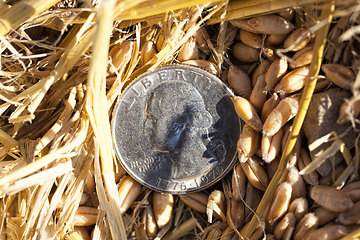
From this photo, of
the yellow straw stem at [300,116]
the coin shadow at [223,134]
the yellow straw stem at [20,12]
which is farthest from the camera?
the coin shadow at [223,134]

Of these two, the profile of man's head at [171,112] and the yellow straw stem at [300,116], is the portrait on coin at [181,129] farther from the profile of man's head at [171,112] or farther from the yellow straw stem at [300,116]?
the yellow straw stem at [300,116]

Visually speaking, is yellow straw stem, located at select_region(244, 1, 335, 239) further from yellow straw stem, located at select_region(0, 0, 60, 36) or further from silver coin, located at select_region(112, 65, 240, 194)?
yellow straw stem, located at select_region(0, 0, 60, 36)

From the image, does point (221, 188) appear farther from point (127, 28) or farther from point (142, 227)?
point (127, 28)

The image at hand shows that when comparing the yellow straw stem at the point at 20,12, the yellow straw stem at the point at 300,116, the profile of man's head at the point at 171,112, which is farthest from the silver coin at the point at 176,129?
the yellow straw stem at the point at 20,12

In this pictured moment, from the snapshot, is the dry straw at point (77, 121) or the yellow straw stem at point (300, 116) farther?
the dry straw at point (77, 121)

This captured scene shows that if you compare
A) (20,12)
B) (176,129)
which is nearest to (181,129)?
(176,129)

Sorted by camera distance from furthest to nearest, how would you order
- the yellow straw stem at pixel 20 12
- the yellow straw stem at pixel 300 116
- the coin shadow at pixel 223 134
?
the coin shadow at pixel 223 134 → the yellow straw stem at pixel 20 12 → the yellow straw stem at pixel 300 116

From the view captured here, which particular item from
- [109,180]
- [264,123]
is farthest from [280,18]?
[109,180]

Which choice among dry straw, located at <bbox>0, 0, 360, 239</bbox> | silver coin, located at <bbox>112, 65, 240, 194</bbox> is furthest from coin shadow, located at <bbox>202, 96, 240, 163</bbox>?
dry straw, located at <bbox>0, 0, 360, 239</bbox>

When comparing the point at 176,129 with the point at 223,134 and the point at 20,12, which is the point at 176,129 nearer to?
the point at 223,134
